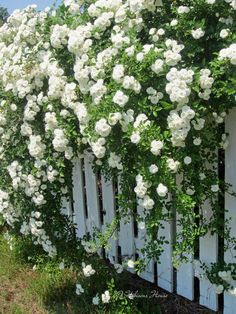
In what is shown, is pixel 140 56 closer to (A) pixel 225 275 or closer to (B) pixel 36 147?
(B) pixel 36 147

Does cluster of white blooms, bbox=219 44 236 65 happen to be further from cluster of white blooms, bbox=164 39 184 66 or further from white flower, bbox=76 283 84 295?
white flower, bbox=76 283 84 295

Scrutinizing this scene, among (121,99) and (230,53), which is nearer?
(230,53)

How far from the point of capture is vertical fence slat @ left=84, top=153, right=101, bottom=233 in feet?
12.3

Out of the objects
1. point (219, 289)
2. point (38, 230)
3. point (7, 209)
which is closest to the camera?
point (219, 289)

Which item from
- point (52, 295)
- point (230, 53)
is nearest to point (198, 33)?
point (230, 53)

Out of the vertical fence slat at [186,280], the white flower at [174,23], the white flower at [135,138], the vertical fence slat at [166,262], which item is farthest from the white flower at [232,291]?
the white flower at [174,23]

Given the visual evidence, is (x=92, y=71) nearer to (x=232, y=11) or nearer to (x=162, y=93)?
(x=162, y=93)

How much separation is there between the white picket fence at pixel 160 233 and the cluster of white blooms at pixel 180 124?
367mm

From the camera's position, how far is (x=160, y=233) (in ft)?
10.5

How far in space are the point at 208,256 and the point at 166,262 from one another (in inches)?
16.9

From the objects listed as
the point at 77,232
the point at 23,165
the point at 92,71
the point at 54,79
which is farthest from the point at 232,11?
the point at 77,232

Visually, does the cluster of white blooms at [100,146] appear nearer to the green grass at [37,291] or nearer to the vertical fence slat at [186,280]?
the vertical fence slat at [186,280]

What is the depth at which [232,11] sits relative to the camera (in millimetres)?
2533

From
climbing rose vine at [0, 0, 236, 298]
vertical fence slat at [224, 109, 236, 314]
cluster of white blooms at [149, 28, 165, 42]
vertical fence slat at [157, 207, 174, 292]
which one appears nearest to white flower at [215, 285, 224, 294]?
climbing rose vine at [0, 0, 236, 298]
